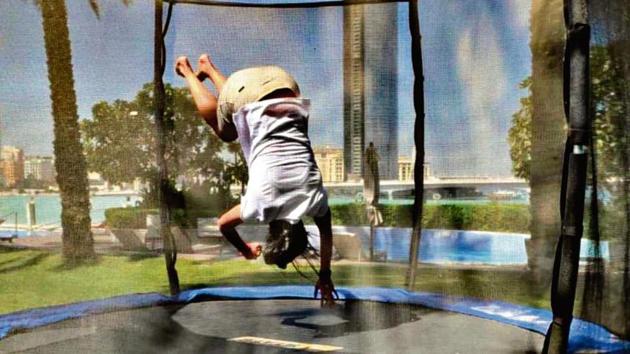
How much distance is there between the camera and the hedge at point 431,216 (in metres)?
1.92

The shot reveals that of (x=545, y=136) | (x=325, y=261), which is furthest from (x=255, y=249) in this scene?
(x=545, y=136)

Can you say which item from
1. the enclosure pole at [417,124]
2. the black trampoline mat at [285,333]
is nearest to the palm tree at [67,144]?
the black trampoline mat at [285,333]

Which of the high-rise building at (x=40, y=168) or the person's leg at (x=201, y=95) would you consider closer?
the high-rise building at (x=40, y=168)

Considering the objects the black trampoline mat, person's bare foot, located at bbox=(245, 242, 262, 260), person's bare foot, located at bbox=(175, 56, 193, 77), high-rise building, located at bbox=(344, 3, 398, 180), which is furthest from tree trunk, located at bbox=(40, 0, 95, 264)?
high-rise building, located at bbox=(344, 3, 398, 180)

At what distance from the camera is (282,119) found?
1.99 meters

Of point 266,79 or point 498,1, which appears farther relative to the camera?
point 266,79

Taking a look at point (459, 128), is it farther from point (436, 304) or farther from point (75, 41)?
point (75, 41)

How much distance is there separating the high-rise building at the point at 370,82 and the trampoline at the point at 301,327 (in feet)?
1.44

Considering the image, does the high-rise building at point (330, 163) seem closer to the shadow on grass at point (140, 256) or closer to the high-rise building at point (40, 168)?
the shadow on grass at point (140, 256)

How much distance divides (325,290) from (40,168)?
0.92 m

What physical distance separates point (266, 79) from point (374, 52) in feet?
1.14

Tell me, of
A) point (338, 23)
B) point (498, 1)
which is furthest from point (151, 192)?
point (498, 1)

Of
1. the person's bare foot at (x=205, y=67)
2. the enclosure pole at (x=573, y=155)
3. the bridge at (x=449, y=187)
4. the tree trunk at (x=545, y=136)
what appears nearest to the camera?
the enclosure pole at (x=573, y=155)

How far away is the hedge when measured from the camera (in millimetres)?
1917
